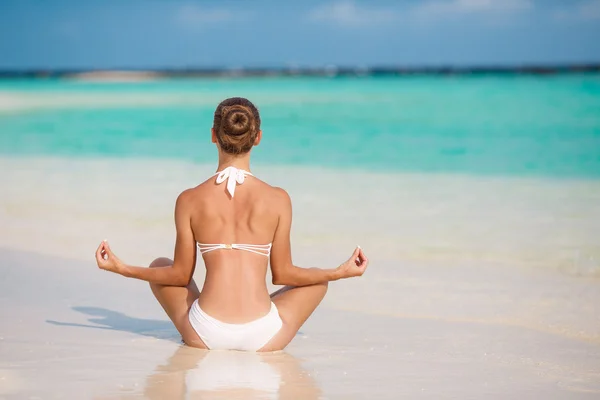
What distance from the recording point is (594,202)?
845 centimetres

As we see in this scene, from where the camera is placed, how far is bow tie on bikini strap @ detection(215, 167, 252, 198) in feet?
11.4

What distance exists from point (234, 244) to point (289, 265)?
0.27 meters

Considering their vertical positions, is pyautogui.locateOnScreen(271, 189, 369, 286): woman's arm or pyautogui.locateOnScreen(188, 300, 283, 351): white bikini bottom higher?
pyautogui.locateOnScreen(271, 189, 369, 286): woman's arm

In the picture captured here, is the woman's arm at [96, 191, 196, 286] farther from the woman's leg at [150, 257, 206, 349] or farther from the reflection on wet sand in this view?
the reflection on wet sand

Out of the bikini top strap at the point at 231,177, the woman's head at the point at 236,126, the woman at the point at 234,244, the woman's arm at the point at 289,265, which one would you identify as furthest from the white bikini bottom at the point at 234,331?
the woman's head at the point at 236,126

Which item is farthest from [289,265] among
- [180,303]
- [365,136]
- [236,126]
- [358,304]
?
[365,136]

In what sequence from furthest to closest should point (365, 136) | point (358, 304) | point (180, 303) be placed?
point (365, 136), point (358, 304), point (180, 303)

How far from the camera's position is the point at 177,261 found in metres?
3.62

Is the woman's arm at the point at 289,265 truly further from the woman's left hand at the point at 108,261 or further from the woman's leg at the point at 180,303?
A: the woman's left hand at the point at 108,261

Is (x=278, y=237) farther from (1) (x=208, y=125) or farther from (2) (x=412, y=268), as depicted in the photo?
(1) (x=208, y=125)

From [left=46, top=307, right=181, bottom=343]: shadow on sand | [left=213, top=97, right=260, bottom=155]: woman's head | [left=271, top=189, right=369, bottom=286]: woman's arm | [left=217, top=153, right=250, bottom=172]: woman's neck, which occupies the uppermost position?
[left=213, top=97, right=260, bottom=155]: woman's head

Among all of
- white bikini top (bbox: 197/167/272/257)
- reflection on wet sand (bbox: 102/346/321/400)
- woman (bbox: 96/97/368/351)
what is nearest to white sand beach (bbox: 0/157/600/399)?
reflection on wet sand (bbox: 102/346/321/400)

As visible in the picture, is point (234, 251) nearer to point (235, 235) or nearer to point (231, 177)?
point (235, 235)

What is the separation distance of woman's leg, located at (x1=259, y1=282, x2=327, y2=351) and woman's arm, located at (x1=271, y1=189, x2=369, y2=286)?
0.05 metres
